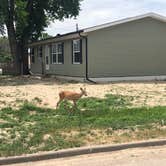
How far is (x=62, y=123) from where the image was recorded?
33.9ft

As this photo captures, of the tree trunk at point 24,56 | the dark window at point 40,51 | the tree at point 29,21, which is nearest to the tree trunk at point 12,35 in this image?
the tree at point 29,21

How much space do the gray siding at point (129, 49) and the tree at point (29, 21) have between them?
7.30 metres

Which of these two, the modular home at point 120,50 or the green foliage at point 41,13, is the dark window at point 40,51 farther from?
the modular home at point 120,50

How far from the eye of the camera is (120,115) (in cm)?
1155

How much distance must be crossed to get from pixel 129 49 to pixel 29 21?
11084 mm

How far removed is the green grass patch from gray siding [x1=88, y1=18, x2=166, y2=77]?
1020 centimetres

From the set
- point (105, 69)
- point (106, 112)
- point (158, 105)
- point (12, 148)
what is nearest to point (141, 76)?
point (105, 69)

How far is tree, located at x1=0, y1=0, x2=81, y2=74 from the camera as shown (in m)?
30.6

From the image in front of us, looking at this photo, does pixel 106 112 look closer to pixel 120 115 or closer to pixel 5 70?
pixel 120 115

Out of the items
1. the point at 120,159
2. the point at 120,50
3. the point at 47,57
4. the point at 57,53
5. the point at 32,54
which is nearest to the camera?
the point at 120,159

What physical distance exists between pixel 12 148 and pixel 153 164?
2.54 metres

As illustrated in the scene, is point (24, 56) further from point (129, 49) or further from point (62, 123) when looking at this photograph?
point (62, 123)

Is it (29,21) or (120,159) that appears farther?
(29,21)

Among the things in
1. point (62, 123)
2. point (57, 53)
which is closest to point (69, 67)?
point (57, 53)
